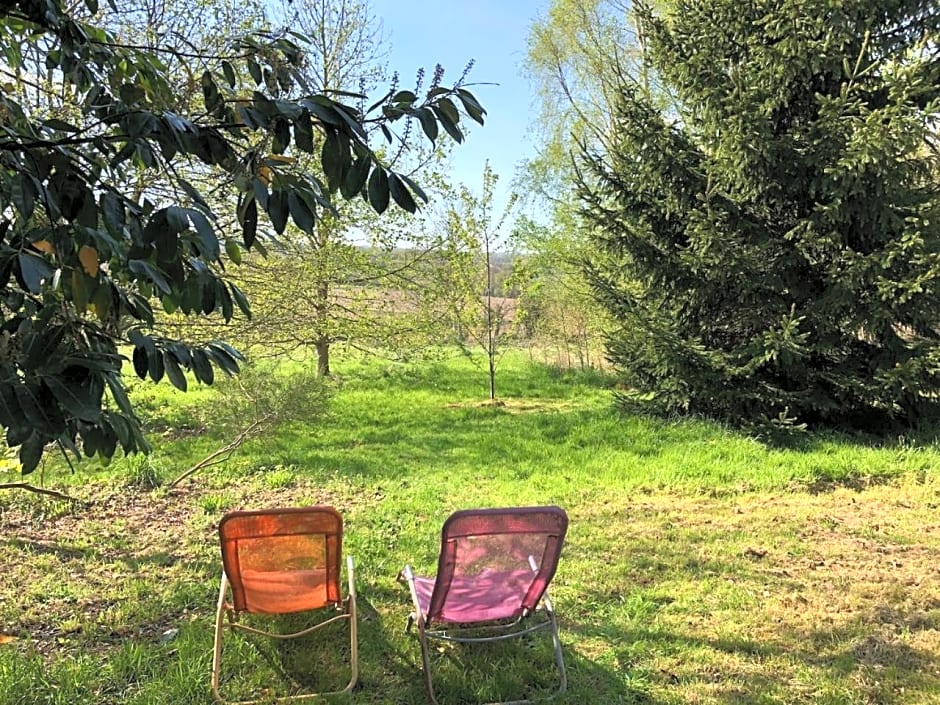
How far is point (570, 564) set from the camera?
4133 mm

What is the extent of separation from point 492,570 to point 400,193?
2.03 m

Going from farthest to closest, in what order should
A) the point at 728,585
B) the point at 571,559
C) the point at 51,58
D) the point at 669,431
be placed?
the point at 669,431, the point at 571,559, the point at 728,585, the point at 51,58

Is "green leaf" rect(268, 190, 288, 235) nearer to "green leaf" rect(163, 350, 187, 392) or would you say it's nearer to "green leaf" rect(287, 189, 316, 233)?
"green leaf" rect(287, 189, 316, 233)

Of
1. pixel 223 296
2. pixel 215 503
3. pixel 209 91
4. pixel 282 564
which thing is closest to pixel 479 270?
pixel 215 503

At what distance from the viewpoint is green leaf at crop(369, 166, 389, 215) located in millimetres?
1352

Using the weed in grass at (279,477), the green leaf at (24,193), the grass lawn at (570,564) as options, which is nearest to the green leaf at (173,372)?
the green leaf at (24,193)

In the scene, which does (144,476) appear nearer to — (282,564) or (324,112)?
(282,564)

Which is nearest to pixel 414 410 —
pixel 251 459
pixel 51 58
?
pixel 251 459

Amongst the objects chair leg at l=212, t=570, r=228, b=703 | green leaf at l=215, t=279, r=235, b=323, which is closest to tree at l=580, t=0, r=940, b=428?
chair leg at l=212, t=570, r=228, b=703

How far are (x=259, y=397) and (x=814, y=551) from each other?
4483 millimetres

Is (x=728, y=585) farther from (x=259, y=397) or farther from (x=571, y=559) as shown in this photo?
(x=259, y=397)

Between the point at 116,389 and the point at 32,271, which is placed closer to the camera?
the point at 32,271

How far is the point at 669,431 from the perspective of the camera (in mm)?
7629

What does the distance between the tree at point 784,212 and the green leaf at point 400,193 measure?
6028 mm
